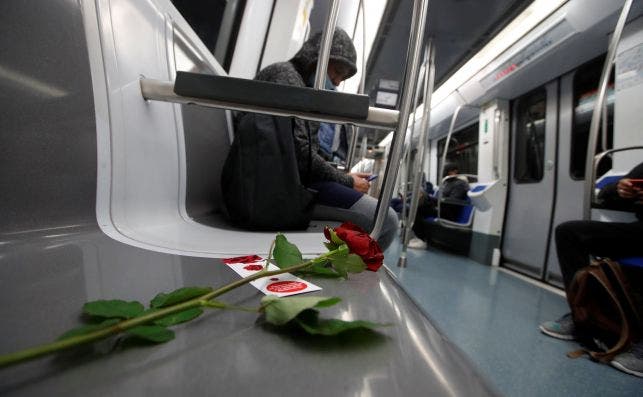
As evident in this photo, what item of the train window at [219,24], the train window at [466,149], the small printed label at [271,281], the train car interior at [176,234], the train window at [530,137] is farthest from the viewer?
the train window at [466,149]

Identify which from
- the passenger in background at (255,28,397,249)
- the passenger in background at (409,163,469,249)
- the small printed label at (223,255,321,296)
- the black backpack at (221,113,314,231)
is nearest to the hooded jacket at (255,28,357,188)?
the passenger in background at (255,28,397,249)

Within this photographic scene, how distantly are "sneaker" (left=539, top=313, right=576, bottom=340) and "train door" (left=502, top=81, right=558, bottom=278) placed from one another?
1.42m

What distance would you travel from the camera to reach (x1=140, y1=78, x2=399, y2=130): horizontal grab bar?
383 mm

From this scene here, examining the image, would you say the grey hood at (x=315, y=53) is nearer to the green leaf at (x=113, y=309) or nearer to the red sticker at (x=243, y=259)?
the red sticker at (x=243, y=259)

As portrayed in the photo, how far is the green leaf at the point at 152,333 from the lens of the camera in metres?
0.16

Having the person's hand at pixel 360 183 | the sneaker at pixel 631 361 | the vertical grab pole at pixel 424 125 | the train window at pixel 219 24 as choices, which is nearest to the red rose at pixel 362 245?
the person's hand at pixel 360 183

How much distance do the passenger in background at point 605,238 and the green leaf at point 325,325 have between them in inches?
67.4

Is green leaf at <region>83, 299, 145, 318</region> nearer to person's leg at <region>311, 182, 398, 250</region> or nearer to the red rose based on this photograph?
the red rose

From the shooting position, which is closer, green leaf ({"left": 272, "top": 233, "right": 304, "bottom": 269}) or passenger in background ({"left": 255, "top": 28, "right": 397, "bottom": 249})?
green leaf ({"left": 272, "top": 233, "right": 304, "bottom": 269})

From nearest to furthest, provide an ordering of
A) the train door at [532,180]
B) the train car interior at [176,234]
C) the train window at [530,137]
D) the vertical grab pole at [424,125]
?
the train car interior at [176,234] < the vertical grab pole at [424,125] < the train door at [532,180] < the train window at [530,137]

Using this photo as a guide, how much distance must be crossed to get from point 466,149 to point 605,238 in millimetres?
3468

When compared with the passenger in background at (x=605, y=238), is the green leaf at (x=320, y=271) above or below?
above

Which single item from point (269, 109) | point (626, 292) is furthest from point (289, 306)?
point (626, 292)

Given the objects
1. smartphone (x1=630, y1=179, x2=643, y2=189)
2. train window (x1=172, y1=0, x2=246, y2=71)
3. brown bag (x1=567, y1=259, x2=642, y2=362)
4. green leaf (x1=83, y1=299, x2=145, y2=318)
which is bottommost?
brown bag (x1=567, y1=259, x2=642, y2=362)
